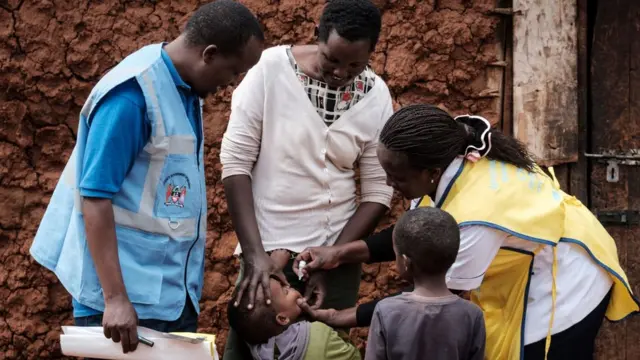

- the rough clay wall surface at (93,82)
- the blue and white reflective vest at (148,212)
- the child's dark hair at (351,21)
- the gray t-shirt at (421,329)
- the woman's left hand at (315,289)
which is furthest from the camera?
the rough clay wall surface at (93,82)

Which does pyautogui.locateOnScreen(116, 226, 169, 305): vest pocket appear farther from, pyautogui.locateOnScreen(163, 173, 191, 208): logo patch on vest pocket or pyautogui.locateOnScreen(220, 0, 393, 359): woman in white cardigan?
pyautogui.locateOnScreen(220, 0, 393, 359): woman in white cardigan

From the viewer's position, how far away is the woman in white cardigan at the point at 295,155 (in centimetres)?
332

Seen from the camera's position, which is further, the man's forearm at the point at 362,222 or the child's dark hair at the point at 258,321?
the man's forearm at the point at 362,222

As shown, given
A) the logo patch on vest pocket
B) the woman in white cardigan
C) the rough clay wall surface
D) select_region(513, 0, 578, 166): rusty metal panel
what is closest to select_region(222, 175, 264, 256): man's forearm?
the woman in white cardigan

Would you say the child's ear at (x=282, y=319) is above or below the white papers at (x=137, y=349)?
below

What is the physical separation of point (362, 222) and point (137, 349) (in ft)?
3.34

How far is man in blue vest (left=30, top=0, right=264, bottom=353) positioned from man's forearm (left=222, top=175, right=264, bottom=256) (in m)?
0.29

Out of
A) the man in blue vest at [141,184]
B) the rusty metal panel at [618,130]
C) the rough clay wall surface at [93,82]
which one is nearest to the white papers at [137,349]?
the man in blue vest at [141,184]

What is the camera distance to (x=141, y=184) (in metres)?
2.88

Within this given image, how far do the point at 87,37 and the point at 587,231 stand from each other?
2628 millimetres

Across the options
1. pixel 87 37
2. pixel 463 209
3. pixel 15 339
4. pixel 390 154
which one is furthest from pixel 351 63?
pixel 15 339

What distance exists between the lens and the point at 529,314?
3016 millimetres

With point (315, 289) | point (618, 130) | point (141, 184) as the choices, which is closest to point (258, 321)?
point (315, 289)

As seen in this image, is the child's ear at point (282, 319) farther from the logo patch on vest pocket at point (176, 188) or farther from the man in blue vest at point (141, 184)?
the logo patch on vest pocket at point (176, 188)
